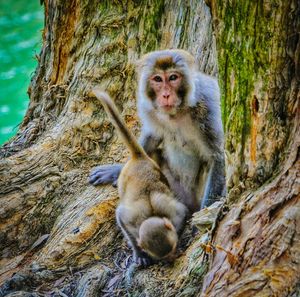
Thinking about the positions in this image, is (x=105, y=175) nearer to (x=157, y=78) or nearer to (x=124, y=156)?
(x=124, y=156)

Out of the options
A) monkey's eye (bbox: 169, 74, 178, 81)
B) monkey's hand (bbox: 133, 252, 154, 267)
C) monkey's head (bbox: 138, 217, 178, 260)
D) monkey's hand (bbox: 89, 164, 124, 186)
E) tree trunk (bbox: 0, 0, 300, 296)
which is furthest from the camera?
monkey's hand (bbox: 89, 164, 124, 186)

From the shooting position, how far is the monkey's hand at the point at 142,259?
4.38 m

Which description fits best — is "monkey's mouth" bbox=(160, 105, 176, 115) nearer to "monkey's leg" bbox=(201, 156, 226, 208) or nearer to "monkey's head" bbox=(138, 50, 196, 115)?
"monkey's head" bbox=(138, 50, 196, 115)

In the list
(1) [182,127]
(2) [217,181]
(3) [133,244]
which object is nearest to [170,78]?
(1) [182,127]

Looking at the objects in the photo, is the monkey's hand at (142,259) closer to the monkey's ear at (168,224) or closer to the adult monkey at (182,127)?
the monkey's ear at (168,224)

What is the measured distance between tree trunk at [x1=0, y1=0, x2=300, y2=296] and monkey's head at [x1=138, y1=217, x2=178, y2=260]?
4.2 inches

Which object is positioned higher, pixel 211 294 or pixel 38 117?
pixel 38 117

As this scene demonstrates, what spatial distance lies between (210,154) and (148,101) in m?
0.71

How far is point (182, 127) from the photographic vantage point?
509 centimetres

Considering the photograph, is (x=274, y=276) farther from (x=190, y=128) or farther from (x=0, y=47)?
(x=0, y=47)

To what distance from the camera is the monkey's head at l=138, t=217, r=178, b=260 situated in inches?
165

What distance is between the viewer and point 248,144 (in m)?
3.27

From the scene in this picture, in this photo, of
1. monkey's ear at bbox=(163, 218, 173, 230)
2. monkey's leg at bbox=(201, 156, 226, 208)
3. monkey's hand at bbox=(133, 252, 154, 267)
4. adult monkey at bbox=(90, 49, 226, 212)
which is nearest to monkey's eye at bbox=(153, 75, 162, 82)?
adult monkey at bbox=(90, 49, 226, 212)

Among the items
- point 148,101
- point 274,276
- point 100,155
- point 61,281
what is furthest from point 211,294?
point 100,155
